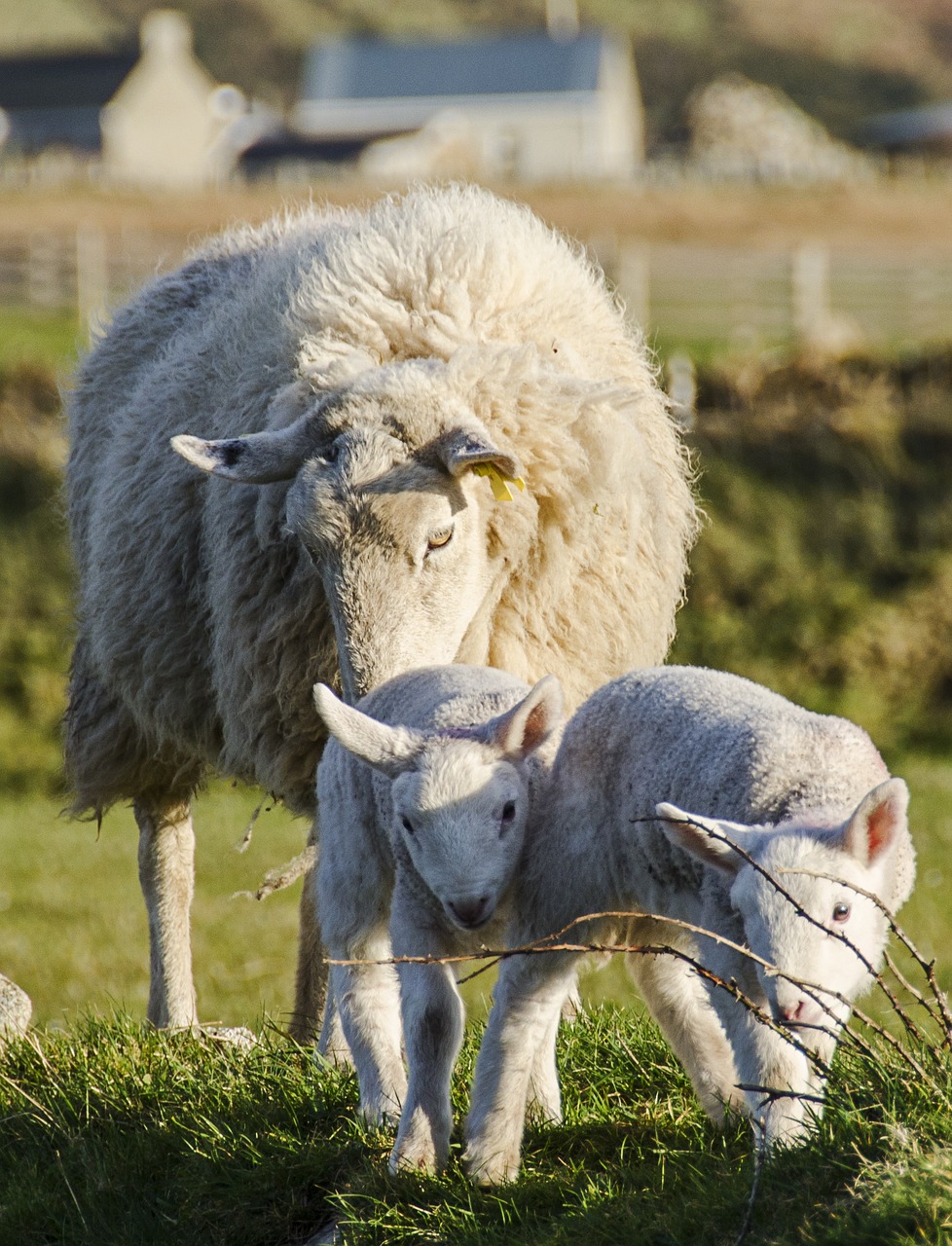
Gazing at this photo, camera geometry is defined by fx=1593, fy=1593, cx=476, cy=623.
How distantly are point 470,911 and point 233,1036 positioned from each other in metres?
1.86

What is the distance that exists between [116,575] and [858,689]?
347 inches

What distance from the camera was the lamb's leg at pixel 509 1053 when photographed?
2551mm

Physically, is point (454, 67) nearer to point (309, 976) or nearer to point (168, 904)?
point (168, 904)

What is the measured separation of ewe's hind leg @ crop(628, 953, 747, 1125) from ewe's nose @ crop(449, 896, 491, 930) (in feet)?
1.38

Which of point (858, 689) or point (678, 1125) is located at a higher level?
point (678, 1125)

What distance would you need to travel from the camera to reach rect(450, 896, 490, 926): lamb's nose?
8.07 ft

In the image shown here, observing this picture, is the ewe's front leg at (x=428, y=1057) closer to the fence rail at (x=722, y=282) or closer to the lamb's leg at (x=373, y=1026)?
the lamb's leg at (x=373, y=1026)

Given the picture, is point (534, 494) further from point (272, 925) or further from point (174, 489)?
point (272, 925)

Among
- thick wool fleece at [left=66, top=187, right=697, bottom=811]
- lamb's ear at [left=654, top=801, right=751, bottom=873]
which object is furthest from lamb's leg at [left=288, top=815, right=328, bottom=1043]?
lamb's ear at [left=654, top=801, right=751, bottom=873]

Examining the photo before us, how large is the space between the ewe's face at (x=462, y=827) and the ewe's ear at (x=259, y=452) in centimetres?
128

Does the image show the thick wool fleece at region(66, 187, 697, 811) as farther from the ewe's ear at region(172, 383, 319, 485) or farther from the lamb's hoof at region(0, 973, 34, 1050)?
the lamb's hoof at region(0, 973, 34, 1050)

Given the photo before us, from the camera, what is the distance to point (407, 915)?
105 inches

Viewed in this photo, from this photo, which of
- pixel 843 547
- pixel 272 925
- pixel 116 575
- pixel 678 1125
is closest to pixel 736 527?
pixel 843 547

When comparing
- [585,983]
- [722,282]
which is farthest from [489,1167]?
[722,282]
